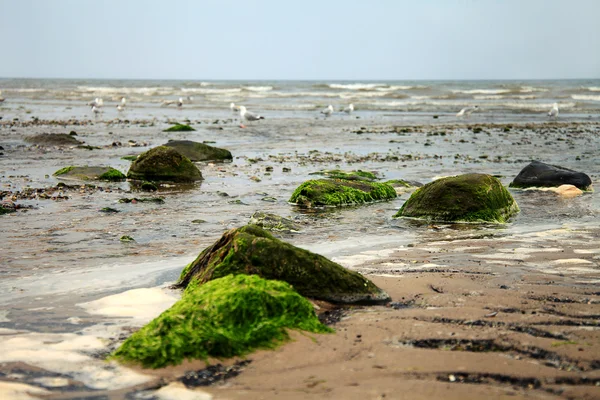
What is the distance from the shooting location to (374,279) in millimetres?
6004

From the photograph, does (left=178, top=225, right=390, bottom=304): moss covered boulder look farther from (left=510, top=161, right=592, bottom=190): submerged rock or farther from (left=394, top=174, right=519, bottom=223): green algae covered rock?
(left=510, top=161, right=592, bottom=190): submerged rock

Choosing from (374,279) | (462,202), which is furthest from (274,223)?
(374,279)

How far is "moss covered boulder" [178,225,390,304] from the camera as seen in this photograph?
17.4ft

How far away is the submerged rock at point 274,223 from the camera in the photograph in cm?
882

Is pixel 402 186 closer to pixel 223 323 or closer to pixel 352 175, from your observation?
pixel 352 175

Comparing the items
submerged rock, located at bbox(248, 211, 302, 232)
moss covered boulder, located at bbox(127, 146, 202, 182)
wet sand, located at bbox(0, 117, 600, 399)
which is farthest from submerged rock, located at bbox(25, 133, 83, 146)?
submerged rock, located at bbox(248, 211, 302, 232)

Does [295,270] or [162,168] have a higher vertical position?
[295,270]

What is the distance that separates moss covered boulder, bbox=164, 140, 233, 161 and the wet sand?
141cm

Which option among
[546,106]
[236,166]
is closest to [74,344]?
[236,166]

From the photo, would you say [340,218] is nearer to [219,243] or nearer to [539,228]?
[539,228]

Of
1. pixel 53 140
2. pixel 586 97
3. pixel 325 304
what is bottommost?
pixel 325 304

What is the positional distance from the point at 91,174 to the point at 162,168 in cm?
148

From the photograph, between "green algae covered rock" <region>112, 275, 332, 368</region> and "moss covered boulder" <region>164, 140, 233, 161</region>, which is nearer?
"green algae covered rock" <region>112, 275, 332, 368</region>

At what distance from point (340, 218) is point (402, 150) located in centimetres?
1074
